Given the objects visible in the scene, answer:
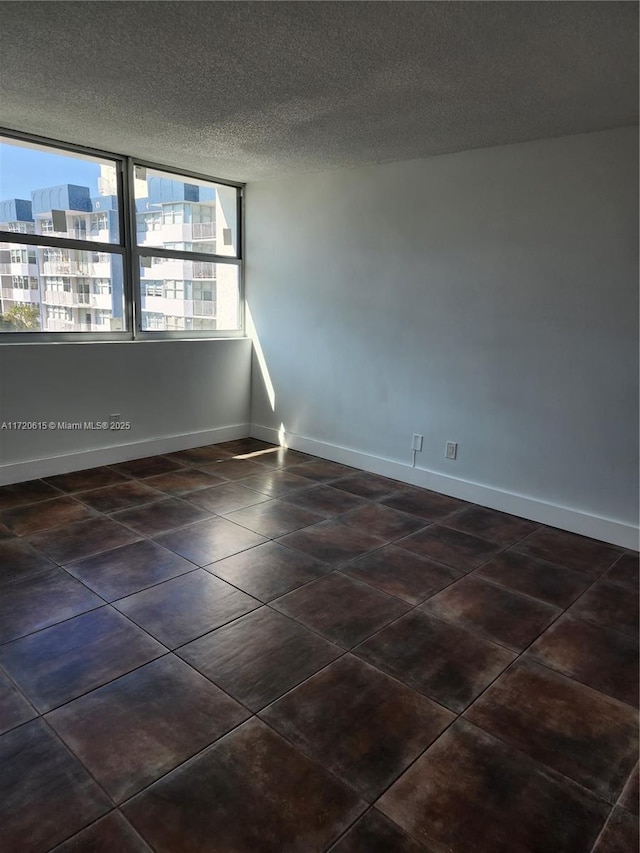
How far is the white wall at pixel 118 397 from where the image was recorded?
3.97 m

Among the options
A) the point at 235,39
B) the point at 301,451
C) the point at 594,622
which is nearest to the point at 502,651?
the point at 594,622

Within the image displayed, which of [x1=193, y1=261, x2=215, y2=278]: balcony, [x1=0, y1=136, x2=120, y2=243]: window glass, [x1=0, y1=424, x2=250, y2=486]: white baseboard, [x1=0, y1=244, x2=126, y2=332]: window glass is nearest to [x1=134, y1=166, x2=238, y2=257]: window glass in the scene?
[x1=193, y1=261, x2=215, y2=278]: balcony

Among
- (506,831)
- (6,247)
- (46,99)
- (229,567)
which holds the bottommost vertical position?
(506,831)

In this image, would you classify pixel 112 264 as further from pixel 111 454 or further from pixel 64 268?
pixel 111 454

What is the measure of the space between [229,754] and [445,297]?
3.10 meters

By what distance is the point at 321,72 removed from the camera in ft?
8.23

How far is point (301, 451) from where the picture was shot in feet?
16.7

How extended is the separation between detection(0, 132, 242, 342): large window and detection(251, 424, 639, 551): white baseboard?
1.57 meters

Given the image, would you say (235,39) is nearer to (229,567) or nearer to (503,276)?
(503,276)

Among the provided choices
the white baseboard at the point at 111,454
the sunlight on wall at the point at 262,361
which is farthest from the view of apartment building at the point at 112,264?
the white baseboard at the point at 111,454

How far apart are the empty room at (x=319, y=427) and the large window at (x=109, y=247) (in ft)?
0.08

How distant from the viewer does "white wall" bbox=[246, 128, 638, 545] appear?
3223mm

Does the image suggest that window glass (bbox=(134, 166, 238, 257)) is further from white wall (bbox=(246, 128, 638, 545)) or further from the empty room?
white wall (bbox=(246, 128, 638, 545))

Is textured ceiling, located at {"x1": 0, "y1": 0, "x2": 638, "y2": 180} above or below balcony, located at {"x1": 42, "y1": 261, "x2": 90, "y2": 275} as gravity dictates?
above
